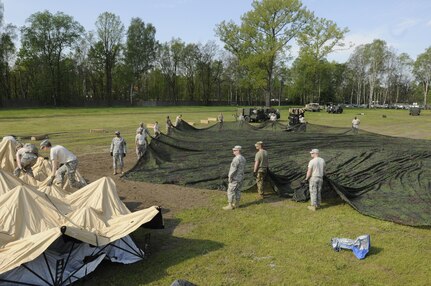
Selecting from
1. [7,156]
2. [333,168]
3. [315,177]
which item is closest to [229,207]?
[315,177]

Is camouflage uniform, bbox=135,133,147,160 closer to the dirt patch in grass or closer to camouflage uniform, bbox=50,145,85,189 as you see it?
the dirt patch in grass

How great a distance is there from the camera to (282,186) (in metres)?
11.6

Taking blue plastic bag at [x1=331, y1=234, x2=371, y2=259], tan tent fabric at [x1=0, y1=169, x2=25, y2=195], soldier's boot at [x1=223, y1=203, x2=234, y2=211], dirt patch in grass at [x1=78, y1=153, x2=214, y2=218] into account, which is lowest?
dirt patch in grass at [x1=78, y1=153, x2=214, y2=218]

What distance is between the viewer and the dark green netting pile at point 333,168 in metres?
10.2

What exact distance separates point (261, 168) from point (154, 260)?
5.11 meters

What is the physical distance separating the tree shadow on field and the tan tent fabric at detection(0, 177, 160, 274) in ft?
2.05

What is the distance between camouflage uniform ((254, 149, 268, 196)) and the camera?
1091cm

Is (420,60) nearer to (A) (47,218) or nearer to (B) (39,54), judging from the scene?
(B) (39,54)

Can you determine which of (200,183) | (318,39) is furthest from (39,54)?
(200,183)

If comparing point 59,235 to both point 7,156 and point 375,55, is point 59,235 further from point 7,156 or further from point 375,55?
point 375,55

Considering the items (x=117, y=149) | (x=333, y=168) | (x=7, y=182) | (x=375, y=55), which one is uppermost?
(x=375, y=55)

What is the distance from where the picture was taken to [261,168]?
11.0 m

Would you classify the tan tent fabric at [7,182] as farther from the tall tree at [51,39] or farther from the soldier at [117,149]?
the tall tree at [51,39]

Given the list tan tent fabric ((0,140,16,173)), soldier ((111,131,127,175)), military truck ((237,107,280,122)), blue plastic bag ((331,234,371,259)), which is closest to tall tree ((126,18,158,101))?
military truck ((237,107,280,122))
